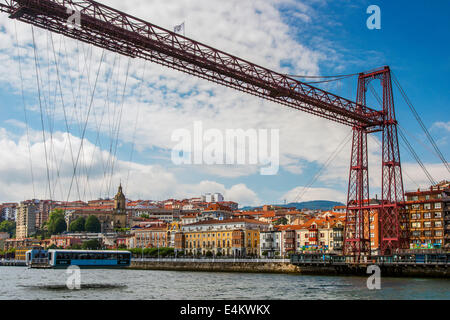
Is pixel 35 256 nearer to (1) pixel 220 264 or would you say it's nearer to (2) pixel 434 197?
(1) pixel 220 264

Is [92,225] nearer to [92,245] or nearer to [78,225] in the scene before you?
[78,225]

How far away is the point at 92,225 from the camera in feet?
439

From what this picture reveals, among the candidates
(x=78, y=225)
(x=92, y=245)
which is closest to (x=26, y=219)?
(x=78, y=225)

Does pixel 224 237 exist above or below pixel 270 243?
above

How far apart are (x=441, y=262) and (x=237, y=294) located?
20.6 m

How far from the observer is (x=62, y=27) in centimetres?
2752

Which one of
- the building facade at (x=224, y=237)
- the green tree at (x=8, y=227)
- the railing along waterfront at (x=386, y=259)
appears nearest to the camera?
the railing along waterfront at (x=386, y=259)

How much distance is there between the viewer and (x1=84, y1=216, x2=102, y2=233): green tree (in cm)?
13325

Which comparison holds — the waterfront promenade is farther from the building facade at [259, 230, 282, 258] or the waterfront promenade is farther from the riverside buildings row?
the building facade at [259, 230, 282, 258]

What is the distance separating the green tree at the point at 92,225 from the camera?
133 metres

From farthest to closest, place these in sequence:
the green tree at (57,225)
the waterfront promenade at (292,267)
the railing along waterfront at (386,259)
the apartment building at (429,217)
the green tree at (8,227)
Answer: the green tree at (8,227)
the green tree at (57,225)
the apartment building at (429,217)
the waterfront promenade at (292,267)
the railing along waterfront at (386,259)

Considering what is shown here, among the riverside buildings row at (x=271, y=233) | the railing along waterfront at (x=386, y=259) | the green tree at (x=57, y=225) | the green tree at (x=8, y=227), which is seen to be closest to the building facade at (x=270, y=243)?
the riverside buildings row at (x=271, y=233)

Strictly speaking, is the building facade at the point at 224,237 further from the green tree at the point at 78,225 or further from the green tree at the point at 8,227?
the green tree at the point at 8,227

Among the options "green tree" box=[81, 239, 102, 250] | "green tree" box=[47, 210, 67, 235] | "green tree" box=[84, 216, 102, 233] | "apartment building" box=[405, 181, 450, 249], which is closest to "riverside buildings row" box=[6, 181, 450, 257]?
"apartment building" box=[405, 181, 450, 249]
